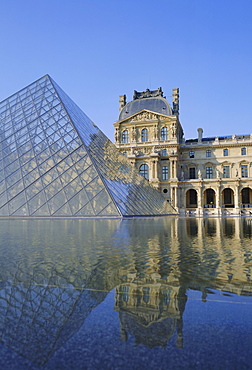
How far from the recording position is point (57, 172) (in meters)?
20.6

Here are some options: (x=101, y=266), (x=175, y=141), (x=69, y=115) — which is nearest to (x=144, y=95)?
(x=175, y=141)

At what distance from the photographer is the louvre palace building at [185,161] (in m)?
48.8

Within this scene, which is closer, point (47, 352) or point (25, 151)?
point (47, 352)

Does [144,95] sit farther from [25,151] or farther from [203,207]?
[25,151]

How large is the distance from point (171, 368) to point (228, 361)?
0.33m

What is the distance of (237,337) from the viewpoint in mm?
1972

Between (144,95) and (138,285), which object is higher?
(144,95)

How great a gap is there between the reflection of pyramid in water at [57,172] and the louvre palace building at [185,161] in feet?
72.8

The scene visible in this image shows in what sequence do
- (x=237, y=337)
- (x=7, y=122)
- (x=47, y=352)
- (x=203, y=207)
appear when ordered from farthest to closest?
1. (x=203, y=207)
2. (x=7, y=122)
3. (x=237, y=337)
4. (x=47, y=352)

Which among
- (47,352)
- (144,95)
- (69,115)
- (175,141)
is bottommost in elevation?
(47,352)

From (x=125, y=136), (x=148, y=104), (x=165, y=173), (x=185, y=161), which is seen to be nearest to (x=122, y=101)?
(x=148, y=104)

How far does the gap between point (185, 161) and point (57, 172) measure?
3569 cm

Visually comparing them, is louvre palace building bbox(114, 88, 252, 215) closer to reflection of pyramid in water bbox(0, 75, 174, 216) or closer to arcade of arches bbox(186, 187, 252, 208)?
arcade of arches bbox(186, 187, 252, 208)

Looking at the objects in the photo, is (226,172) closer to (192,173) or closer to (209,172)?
(209,172)
